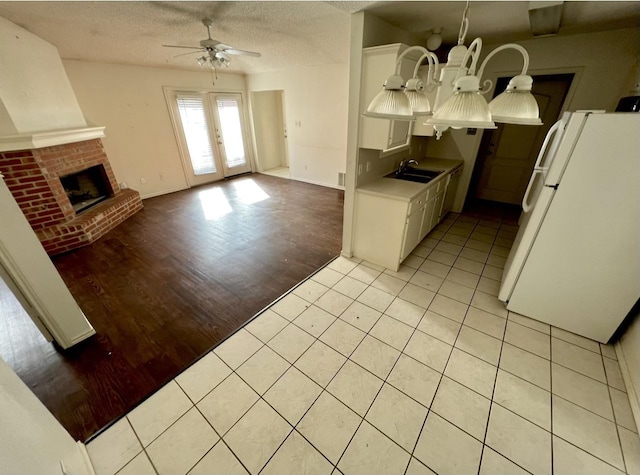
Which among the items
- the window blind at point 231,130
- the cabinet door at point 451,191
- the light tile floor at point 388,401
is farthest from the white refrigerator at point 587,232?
the window blind at point 231,130

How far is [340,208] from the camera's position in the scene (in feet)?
15.3

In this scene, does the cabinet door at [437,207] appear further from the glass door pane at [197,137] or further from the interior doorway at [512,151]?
the glass door pane at [197,137]

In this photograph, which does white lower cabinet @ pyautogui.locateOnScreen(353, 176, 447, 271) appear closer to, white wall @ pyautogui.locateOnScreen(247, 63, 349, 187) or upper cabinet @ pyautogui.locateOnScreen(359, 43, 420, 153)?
upper cabinet @ pyautogui.locateOnScreen(359, 43, 420, 153)

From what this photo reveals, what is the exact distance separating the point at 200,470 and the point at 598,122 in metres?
3.10

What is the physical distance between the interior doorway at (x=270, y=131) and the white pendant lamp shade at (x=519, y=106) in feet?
19.0

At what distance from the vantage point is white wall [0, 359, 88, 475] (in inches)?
33.5

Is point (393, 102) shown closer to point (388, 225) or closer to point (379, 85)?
point (379, 85)

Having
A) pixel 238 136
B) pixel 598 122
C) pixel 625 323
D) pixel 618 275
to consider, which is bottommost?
pixel 625 323

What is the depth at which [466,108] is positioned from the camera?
916 mm

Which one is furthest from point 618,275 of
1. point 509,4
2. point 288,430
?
point 288,430

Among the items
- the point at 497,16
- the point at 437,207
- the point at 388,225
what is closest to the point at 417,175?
the point at 437,207

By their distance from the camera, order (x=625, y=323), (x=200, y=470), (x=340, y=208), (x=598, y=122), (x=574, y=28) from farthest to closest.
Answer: (x=340, y=208), (x=574, y=28), (x=625, y=323), (x=598, y=122), (x=200, y=470)

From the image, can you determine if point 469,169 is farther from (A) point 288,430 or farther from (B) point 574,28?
(A) point 288,430

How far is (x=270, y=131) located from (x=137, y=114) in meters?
3.16
